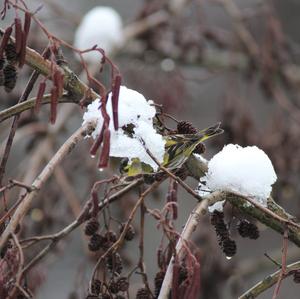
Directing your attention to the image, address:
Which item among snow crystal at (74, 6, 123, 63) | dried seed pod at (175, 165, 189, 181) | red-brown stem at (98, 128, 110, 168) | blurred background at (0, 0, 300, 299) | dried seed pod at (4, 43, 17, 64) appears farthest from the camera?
snow crystal at (74, 6, 123, 63)

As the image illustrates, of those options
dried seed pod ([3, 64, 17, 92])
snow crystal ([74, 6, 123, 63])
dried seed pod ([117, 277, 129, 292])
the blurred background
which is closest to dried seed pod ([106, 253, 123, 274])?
dried seed pod ([117, 277, 129, 292])

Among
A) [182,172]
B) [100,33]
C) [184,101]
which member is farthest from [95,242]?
[184,101]

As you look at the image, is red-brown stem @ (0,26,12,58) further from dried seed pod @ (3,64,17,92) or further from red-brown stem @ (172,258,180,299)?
red-brown stem @ (172,258,180,299)

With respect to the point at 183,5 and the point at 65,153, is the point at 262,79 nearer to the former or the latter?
the point at 183,5

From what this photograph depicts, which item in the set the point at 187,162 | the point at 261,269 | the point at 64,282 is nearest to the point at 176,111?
the point at 261,269

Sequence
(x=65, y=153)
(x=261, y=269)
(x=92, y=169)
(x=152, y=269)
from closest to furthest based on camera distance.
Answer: (x=65, y=153) < (x=92, y=169) < (x=261, y=269) < (x=152, y=269)

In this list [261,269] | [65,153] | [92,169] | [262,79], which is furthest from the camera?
[261,269]

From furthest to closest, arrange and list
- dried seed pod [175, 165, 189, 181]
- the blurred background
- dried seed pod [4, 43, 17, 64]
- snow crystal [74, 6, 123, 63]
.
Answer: snow crystal [74, 6, 123, 63]
the blurred background
dried seed pod [175, 165, 189, 181]
dried seed pod [4, 43, 17, 64]

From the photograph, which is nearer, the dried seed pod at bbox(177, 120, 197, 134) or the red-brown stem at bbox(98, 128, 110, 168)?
the red-brown stem at bbox(98, 128, 110, 168)

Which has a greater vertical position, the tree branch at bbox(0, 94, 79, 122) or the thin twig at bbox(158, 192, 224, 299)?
the tree branch at bbox(0, 94, 79, 122)
